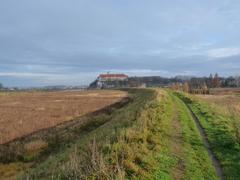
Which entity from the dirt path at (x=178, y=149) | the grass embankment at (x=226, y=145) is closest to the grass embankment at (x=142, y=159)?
the dirt path at (x=178, y=149)

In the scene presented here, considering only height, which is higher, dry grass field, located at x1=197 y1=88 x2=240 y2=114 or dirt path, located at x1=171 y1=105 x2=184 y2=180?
dirt path, located at x1=171 y1=105 x2=184 y2=180

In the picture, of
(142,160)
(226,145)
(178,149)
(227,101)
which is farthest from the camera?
(227,101)

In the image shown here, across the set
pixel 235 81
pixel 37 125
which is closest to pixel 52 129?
pixel 37 125

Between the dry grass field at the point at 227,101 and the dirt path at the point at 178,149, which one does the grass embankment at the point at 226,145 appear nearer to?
the dirt path at the point at 178,149

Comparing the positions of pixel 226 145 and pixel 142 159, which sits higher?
pixel 142 159

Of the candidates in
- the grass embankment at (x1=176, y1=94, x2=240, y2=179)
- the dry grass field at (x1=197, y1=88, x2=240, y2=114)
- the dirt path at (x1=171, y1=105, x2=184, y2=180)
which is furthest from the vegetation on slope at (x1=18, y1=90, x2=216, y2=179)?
the dry grass field at (x1=197, y1=88, x2=240, y2=114)

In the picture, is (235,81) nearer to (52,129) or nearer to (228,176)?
(52,129)

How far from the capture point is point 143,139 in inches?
476

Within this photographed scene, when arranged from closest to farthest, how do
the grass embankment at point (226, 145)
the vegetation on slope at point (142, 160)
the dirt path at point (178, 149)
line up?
the vegetation on slope at point (142, 160) < the dirt path at point (178, 149) < the grass embankment at point (226, 145)

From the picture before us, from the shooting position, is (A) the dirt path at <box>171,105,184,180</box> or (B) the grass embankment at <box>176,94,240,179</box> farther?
(B) the grass embankment at <box>176,94,240,179</box>

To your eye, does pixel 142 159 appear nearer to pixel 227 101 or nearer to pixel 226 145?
pixel 226 145

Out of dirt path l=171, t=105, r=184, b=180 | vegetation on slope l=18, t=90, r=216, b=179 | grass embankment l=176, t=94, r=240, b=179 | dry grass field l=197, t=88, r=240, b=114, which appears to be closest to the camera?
vegetation on slope l=18, t=90, r=216, b=179

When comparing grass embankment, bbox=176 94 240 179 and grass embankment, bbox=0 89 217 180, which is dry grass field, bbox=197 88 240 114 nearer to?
grass embankment, bbox=176 94 240 179

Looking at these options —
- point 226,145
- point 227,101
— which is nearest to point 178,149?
point 226,145
